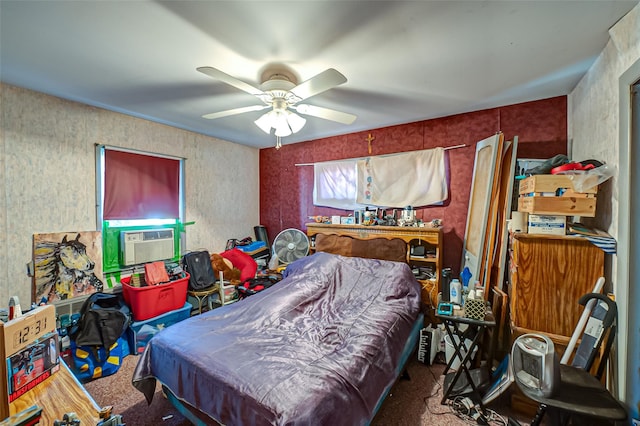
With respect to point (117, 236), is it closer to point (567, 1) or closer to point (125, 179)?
point (125, 179)

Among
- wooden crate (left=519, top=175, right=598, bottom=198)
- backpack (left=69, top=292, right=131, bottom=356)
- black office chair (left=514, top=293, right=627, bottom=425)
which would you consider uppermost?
wooden crate (left=519, top=175, right=598, bottom=198)

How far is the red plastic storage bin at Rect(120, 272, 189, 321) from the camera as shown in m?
2.63

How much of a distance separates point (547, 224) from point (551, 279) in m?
0.37

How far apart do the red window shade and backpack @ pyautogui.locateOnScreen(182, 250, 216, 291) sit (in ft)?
2.11

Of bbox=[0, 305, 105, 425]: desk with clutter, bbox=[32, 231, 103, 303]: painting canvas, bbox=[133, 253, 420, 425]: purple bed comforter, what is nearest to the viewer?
bbox=[0, 305, 105, 425]: desk with clutter

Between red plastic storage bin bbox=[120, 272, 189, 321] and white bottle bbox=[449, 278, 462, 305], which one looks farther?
red plastic storage bin bbox=[120, 272, 189, 321]

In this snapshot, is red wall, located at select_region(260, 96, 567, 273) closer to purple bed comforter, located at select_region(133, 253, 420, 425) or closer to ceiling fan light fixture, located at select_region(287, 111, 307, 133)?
purple bed comforter, located at select_region(133, 253, 420, 425)

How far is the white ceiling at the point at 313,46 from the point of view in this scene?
4.45 ft

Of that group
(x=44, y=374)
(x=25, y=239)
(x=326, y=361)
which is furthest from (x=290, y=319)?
(x=25, y=239)

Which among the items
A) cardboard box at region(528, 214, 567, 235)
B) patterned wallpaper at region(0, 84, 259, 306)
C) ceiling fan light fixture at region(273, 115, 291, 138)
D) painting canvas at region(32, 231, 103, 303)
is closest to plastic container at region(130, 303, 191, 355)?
painting canvas at region(32, 231, 103, 303)

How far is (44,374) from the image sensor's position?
117cm

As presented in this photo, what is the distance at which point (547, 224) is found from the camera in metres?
1.74

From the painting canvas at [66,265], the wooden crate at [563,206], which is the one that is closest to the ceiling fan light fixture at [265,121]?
the wooden crate at [563,206]

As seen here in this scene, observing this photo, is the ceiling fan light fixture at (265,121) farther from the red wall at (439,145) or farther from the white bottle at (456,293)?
the white bottle at (456,293)
